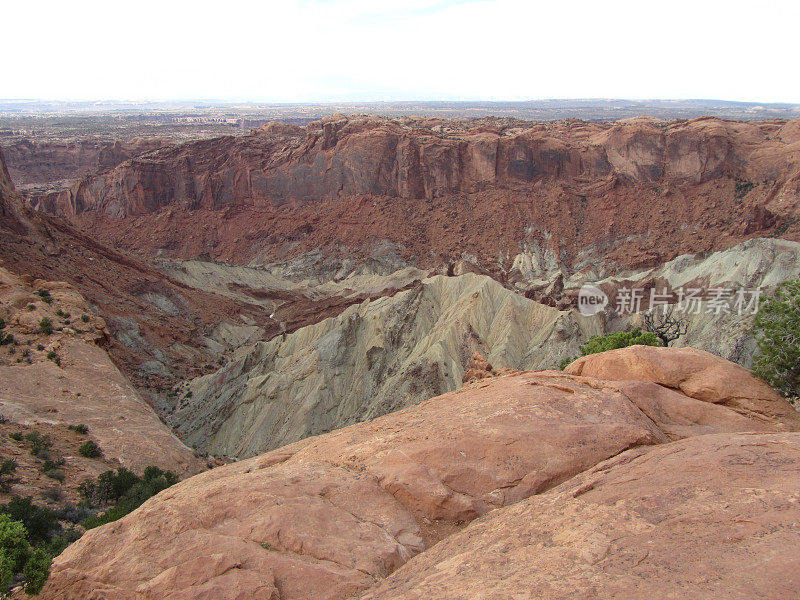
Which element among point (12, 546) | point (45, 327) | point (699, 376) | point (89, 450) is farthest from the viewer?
point (45, 327)

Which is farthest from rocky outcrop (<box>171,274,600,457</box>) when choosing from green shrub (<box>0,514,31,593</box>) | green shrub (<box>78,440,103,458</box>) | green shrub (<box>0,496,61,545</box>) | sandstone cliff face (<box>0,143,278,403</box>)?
green shrub (<box>0,514,31,593</box>)

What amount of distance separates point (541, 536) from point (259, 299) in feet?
206

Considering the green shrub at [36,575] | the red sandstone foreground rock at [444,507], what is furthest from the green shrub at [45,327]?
the green shrub at [36,575]

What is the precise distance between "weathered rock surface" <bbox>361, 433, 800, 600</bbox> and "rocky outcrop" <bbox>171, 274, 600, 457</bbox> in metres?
24.0

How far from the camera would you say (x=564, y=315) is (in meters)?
40.3

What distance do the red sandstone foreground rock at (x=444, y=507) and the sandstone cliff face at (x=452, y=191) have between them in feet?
195

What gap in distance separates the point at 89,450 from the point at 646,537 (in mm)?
20886

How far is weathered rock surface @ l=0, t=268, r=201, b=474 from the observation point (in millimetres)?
22672

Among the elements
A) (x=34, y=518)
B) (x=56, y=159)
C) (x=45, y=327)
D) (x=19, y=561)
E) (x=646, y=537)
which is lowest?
(x=34, y=518)

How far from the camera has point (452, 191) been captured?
272 ft

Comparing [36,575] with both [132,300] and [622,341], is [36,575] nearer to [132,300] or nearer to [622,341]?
[622,341]

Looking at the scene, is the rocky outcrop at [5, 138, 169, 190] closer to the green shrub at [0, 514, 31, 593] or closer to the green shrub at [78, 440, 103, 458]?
the green shrub at [78, 440, 103, 458]

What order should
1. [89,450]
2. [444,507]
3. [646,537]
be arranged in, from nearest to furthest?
[646,537] < [444,507] < [89,450]

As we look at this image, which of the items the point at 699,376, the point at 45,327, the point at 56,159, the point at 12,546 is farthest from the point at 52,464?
the point at 56,159
